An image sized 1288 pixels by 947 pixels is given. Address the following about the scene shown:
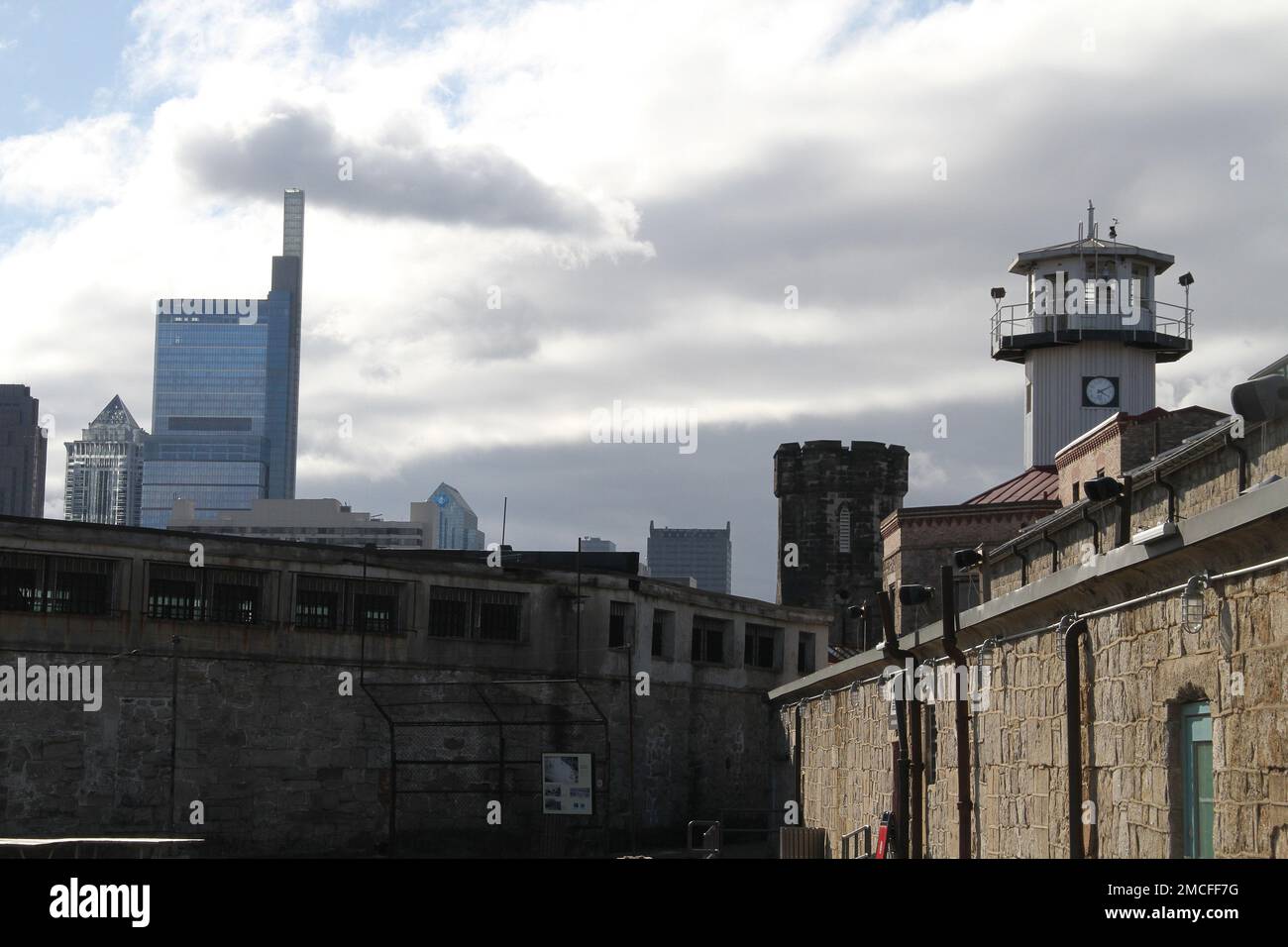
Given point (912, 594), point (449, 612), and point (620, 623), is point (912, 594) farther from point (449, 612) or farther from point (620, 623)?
point (620, 623)

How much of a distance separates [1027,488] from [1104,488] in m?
31.8

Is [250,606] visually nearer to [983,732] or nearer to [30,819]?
[30,819]

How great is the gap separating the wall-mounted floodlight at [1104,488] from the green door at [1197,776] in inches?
136

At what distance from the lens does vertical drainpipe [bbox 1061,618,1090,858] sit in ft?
43.4

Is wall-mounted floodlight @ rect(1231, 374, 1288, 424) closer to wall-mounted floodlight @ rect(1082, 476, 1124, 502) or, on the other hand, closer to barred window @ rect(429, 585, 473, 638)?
wall-mounted floodlight @ rect(1082, 476, 1124, 502)

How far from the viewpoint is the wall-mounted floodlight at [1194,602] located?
10.2 m

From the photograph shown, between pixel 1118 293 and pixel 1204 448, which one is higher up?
pixel 1118 293

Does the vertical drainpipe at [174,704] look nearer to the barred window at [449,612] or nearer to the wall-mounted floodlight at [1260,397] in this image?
the barred window at [449,612]

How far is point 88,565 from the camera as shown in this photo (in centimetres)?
3225

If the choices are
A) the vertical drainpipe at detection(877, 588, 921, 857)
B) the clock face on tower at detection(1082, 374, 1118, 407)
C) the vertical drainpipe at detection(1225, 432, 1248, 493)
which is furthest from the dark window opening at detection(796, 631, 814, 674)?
the vertical drainpipe at detection(1225, 432, 1248, 493)

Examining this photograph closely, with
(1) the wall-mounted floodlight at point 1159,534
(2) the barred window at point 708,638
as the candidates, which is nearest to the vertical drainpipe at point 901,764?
(1) the wall-mounted floodlight at point 1159,534
